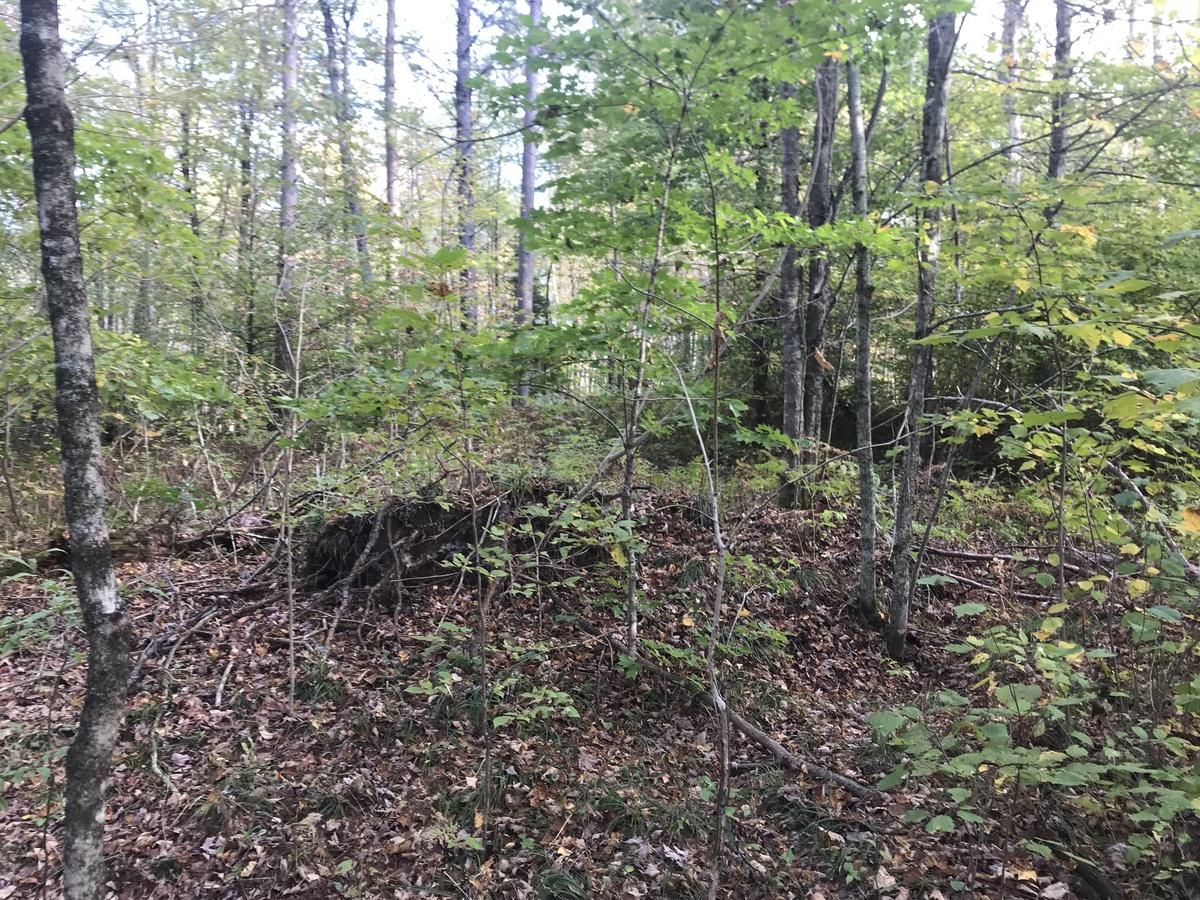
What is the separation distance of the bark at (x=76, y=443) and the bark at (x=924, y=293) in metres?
5.25

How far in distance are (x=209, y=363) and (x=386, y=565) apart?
4658 millimetres

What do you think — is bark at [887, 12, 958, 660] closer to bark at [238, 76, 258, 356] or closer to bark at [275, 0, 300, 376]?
bark at [275, 0, 300, 376]

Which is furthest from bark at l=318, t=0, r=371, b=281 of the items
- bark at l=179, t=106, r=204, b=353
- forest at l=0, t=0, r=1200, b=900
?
bark at l=179, t=106, r=204, b=353

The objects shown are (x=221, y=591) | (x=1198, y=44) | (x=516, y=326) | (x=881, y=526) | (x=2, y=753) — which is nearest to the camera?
(x=2, y=753)

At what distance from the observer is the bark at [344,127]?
20.4ft

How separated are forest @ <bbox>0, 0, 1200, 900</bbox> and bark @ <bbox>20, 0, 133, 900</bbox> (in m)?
0.02

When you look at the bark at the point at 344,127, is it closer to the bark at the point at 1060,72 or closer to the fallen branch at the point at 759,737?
the fallen branch at the point at 759,737

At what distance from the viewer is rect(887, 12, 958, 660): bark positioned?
5180 millimetres

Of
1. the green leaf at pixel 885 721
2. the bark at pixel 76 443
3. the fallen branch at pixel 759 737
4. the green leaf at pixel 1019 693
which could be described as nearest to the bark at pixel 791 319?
the fallen branch at pixel 759 737

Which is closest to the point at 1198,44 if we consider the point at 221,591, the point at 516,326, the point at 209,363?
the point at 516,326

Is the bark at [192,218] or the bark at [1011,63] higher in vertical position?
the bark at [1011,63]

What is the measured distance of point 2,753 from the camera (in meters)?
3.96

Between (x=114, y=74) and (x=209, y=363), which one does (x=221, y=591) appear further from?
(x=114, y=74)

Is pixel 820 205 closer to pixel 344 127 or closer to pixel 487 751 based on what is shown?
pixel 344 127
